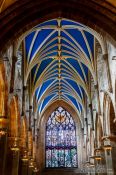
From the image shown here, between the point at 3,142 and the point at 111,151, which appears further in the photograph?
the point at 111,151

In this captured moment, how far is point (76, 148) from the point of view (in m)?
36.3

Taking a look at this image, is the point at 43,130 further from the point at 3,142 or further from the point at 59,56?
the point at 3,142

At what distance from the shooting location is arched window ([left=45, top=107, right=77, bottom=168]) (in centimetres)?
3541

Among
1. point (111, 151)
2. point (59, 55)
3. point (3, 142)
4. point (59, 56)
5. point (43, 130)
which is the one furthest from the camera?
point (43, 130)

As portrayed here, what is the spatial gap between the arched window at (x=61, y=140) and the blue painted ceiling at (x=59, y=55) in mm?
5908

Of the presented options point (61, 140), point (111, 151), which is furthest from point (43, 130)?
point (111, 151)

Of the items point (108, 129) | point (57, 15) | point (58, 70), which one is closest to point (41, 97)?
point (58, 70)

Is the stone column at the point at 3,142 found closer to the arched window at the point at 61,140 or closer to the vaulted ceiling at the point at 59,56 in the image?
the vaulted ceiling at the point at 59,56

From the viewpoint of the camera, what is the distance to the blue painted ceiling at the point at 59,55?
71.7 feet

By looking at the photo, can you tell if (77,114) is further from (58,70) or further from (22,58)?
(22,58)

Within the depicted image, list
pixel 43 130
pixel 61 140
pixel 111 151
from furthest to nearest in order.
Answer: pixel 43 130
pixel 61 140
pixel 111 151

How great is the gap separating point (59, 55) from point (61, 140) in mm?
15114

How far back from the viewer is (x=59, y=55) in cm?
2598

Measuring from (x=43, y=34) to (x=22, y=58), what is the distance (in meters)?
2.73
